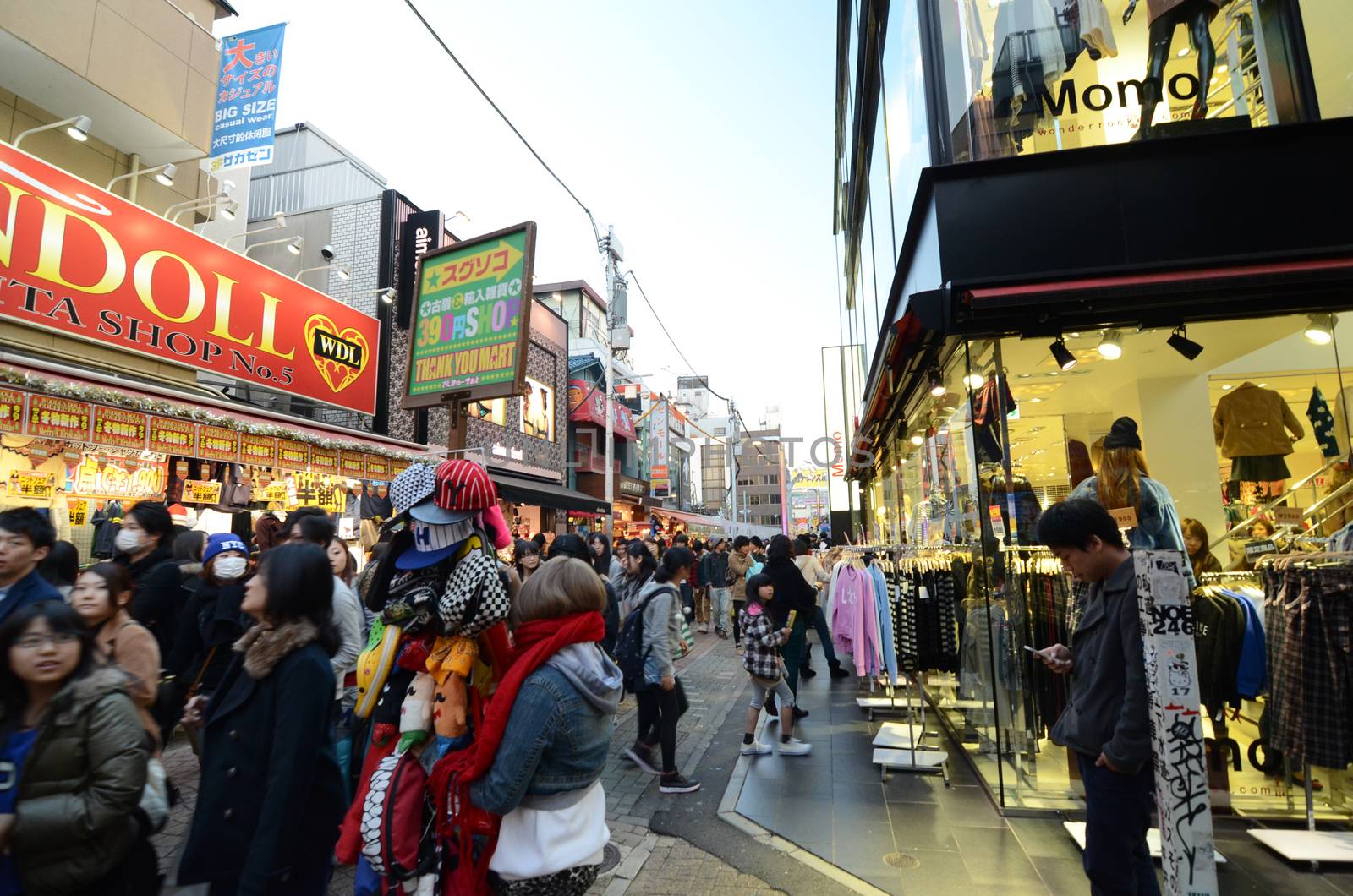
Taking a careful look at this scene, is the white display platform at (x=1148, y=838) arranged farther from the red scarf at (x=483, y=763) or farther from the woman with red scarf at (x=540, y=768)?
the red scarf at (x=483, y=763)

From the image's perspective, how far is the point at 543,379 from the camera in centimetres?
2039

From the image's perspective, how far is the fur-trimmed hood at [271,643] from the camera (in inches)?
86.5

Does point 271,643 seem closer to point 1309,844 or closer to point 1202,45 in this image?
point 1309,844

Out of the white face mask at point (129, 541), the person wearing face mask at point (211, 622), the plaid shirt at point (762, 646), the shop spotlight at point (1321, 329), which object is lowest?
the plaid shirt at point (762, 646)

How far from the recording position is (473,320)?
870 centimetres

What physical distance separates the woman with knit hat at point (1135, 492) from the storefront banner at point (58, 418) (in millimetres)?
9391

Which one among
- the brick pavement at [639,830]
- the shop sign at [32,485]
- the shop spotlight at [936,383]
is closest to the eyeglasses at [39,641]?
the brick pavement at [639,830]

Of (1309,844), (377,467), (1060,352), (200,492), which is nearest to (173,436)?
(200,492)

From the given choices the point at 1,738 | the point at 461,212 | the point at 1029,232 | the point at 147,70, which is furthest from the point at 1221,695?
the point at 461,212

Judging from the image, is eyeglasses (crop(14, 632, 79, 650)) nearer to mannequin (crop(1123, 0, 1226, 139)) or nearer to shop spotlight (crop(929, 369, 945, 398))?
shop spotlight (crop(929, 369, 945, 398))

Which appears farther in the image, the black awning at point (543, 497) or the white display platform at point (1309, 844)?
the black awning at point (543, 497)

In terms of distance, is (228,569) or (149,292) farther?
(149,292)

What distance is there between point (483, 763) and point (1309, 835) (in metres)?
5.20

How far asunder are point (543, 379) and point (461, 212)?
611 centimetres
